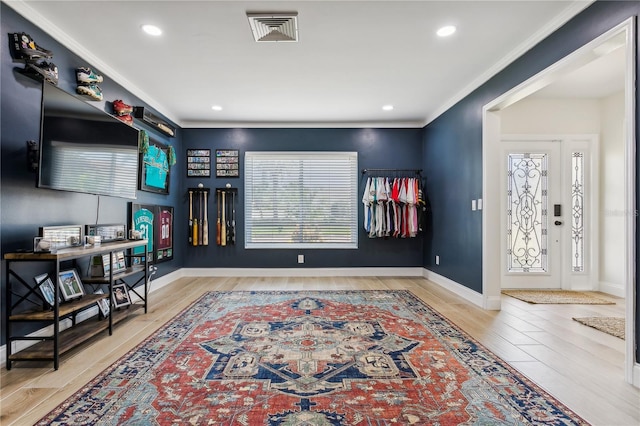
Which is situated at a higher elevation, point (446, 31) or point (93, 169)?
point (446, 31)

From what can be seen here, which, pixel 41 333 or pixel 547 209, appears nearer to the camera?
pixel 41 333

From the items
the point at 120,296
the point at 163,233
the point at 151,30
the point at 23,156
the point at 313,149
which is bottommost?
the point at 120,296

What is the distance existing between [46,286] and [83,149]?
45.4 inches

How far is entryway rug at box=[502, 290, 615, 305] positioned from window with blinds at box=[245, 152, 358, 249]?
259 cm

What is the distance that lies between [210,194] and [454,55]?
4.28m

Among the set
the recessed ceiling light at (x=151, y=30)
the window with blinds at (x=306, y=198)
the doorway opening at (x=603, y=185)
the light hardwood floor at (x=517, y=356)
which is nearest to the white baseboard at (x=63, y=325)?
the light hardwood floor at (x=517, y=356)

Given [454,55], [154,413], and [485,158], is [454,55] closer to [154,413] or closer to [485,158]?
[485,158]

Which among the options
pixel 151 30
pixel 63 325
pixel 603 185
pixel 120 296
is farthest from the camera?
pixel 603 185

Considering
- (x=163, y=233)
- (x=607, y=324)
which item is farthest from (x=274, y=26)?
(x=607, y=324)

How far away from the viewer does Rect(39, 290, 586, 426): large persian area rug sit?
1.68 metres

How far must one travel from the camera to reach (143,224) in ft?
14.1

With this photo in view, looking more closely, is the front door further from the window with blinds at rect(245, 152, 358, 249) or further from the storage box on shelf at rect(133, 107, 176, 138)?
the storage box on shelf at rect(133, 107, 176, 138)

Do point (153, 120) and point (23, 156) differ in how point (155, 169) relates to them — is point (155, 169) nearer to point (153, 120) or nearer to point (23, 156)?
point (153, 120)

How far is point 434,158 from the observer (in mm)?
5316
